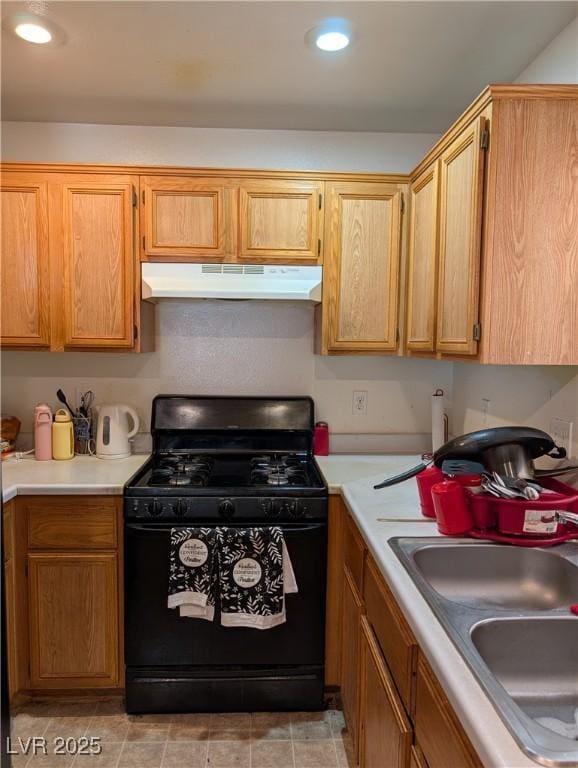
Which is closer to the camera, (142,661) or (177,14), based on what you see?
(177,14)

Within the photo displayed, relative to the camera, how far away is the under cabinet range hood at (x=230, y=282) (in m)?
2.29

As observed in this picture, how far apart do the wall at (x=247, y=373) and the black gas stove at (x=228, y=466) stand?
0.13 metres

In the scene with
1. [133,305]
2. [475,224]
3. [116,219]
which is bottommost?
[133,305]

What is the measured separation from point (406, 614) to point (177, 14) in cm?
190

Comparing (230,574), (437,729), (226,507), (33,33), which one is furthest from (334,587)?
(33,33)

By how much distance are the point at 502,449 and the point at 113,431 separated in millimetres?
1723

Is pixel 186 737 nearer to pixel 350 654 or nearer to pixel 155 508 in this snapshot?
pixel 350 654

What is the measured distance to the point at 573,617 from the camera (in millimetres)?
1101

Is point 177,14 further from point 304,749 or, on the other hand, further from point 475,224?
point 304,749

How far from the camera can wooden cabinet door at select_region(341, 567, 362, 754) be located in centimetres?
177

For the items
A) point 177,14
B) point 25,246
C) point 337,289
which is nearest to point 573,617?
point 337,289

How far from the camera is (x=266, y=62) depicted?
1997 millimetres

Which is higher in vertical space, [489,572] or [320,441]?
[320,441]

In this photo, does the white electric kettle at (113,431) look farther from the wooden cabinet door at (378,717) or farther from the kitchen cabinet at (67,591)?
the wooden cabinet door at (378,717)
